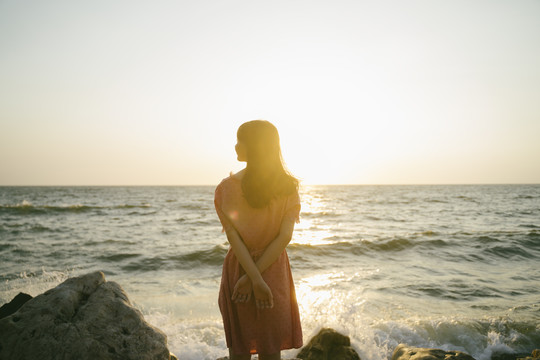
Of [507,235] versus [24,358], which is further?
[507,235]

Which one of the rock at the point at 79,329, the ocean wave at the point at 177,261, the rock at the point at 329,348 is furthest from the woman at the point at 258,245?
the ocean wave at the point at 177,261

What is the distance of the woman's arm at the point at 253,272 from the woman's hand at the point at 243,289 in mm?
30

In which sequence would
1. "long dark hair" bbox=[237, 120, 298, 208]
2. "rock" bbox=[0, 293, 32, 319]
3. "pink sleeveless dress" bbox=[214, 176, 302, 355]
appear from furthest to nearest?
"rock" bbox=[0, 293, 32, 319] → "pink sleeveless dress" bbox=[214, 176, 302, 355] → "long dark hair" bbox=[237, 120, 298, 208]

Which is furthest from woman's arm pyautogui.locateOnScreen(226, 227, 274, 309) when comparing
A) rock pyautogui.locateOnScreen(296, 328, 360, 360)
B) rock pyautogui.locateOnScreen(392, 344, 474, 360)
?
rock pyautogui.locateOnScreen(296, 328, 360, 360)

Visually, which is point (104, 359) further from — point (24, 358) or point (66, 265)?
point (66, 265)

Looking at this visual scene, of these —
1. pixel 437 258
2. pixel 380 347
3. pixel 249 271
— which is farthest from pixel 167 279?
pixel 437 258

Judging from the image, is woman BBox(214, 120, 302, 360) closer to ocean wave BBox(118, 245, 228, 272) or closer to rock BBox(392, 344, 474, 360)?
rock BBox(392, 344, 474, 360)

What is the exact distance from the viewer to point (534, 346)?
4934 mm

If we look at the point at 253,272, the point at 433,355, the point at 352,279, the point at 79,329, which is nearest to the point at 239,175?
the point at 253,272

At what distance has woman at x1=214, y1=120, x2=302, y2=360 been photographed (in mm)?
2045

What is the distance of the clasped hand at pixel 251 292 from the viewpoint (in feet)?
6.72

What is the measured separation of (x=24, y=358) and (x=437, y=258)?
415 inches

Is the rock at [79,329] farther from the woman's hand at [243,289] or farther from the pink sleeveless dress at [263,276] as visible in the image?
the woman's hand at [243,289]

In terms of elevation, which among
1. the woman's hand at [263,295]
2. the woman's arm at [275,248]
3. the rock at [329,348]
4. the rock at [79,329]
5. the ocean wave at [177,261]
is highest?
the woman's arm at [275,248]
